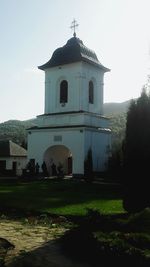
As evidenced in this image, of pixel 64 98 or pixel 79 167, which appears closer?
pixel 79 167

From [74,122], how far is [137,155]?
21.5 meters

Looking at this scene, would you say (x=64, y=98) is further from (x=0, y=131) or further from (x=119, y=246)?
(x=0, y=131)

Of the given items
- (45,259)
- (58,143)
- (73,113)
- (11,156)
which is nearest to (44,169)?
(58,143)

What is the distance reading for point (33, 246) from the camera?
29.8 ft

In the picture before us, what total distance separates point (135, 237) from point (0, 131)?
109205 millimetres

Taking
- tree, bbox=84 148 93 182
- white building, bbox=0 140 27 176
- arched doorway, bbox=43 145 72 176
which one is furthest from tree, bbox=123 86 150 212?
white building, bbox=0 140 27 176

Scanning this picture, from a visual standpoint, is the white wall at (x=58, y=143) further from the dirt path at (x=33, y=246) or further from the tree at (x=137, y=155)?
the dirt path at (x=33, y=246)

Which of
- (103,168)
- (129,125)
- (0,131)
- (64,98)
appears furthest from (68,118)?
(0,131)

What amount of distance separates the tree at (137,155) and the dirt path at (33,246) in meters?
3.44

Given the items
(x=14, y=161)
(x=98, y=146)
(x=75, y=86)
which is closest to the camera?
(x=98, y=146)

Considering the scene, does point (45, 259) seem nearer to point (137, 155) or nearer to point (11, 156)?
point (137, 155)

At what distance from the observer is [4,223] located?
12273 millimetres

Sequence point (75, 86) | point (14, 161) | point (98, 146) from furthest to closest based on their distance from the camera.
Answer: point (14, 161) → point (75, 86) → point (98, 146)

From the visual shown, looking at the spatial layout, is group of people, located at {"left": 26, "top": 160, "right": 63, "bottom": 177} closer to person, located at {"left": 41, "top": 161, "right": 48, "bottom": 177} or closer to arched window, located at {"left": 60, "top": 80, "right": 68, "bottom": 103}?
person, located at {"left": 41, "top": 161, "right": 48, "bottom": 177}
